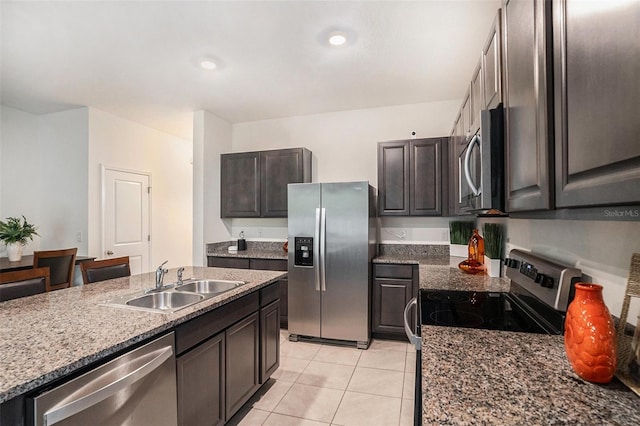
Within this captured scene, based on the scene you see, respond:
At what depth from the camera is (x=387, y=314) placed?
336 cm

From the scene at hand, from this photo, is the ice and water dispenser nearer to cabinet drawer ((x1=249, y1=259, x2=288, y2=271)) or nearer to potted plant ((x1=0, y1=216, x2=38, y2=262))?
cabinet drawer ((x1=249, y1=259, x2=288, y2=271))

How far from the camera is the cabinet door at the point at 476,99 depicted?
1.72m

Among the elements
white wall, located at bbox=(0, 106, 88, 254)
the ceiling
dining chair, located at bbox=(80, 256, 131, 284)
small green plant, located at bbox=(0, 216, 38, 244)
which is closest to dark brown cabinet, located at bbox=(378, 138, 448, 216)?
the ceiling

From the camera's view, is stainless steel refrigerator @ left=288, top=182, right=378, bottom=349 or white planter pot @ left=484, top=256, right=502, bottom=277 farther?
stainless steel refrigerator @ left=288, top=182, right=378, bottom=349

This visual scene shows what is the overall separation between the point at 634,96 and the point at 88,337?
1709mm

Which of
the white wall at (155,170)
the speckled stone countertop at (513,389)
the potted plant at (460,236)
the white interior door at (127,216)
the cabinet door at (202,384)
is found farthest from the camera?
the white interior door at (127,216)

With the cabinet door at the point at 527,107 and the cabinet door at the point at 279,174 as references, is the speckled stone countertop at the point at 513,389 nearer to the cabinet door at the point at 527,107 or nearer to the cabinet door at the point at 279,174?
the cabinet door at the point at 527,107

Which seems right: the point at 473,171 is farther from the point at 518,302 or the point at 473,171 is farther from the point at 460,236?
the point at 460,236

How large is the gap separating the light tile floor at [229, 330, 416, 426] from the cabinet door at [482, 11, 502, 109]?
1979 millimetres

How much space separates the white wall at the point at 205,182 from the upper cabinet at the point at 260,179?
0.11 m

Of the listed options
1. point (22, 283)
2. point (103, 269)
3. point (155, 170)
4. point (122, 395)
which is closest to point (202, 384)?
point (122, 395)

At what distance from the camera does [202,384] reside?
1.66 meters

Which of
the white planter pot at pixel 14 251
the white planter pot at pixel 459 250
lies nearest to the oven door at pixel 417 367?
the white planter pot at pixel 459 250

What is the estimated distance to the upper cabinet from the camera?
397cm
